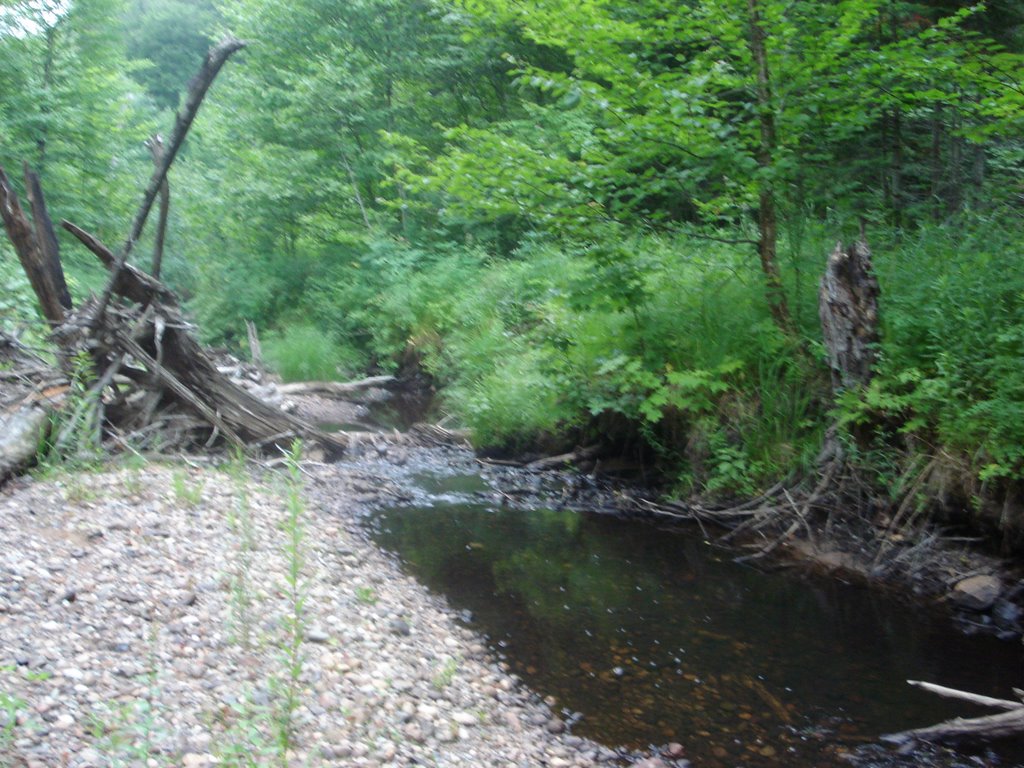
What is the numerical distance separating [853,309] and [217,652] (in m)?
5.69

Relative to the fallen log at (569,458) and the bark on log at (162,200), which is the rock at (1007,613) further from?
the bark on log at (162,200)

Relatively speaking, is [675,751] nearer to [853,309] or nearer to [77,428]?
[853,309]

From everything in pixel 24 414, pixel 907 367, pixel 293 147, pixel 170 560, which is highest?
pixel 293 147

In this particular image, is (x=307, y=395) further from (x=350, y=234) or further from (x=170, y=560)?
(x=170, y=560)

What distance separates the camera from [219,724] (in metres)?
3.61

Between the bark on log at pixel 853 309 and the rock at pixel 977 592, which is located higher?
the bark on log at pixel 853 309

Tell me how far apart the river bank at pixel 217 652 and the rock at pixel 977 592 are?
3228 millimetres

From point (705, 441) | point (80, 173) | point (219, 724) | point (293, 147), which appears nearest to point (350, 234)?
point (293, 147)

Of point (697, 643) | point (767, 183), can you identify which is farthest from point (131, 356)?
point (767, 183)

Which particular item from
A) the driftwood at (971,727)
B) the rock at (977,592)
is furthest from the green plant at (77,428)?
the rock at (977,592)

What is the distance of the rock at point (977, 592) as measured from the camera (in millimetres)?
5918

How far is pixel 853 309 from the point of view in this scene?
7066 mm

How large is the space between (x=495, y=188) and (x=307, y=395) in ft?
24.0

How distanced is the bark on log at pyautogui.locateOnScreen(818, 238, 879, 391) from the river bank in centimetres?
405
